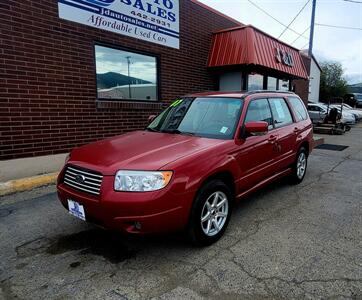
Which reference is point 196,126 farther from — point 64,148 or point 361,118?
point 361,118

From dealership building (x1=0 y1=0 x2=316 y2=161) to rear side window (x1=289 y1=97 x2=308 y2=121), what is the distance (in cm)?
377

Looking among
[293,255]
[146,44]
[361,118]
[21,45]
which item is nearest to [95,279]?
[293,255]

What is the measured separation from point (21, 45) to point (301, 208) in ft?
19.0

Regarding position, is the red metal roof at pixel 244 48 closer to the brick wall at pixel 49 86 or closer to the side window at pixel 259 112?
the brick wall at pixel 49 86

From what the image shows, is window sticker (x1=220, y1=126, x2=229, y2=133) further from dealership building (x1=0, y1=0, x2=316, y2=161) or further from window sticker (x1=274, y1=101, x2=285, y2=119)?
dealership building (x1=0, y1=0, x2=316, y2=161)

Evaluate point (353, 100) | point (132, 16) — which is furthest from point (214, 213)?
point (353, 100)

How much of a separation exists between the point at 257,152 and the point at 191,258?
1707mm

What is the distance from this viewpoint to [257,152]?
416 cm

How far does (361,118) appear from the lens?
26.3 metres

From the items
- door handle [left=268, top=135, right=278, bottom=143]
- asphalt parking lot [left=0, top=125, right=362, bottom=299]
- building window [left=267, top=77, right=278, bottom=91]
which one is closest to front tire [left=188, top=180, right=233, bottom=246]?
asphalt parking lot [left=0, top=125, right=362, bottom=299]

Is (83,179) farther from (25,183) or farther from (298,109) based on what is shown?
(298,109)

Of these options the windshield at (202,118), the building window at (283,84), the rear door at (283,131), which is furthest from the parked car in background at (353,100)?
the windshield at (202,118)

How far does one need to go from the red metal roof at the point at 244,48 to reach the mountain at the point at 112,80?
10.6 ft

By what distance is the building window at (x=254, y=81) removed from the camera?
11238mm
